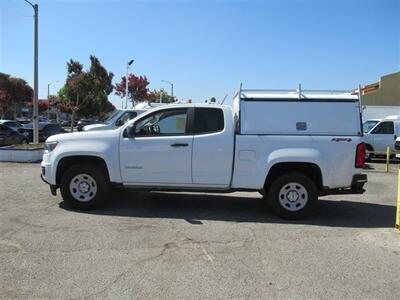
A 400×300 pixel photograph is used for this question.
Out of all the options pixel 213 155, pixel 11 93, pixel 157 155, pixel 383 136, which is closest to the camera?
pixel 213 155

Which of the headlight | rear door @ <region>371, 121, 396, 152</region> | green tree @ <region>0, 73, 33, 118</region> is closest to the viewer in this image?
the headlight

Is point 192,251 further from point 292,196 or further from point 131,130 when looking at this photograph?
point 131,130

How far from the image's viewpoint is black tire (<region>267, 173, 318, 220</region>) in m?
7.71

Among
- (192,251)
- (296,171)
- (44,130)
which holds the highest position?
(44,130)

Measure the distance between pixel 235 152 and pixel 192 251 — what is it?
2331mm

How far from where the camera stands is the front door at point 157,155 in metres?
7.85

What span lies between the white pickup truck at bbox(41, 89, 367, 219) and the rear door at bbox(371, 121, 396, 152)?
1272 centimetres

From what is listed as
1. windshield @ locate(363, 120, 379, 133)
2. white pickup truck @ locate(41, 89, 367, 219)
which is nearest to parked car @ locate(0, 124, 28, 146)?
white pickup truck @ locate(41, 89, 367, 219)

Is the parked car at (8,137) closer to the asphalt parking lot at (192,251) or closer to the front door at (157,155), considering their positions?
the asphalt parking lot at (192,251)

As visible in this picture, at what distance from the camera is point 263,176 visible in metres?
7.70

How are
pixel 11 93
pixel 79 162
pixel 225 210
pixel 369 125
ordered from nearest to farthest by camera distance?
pixel 79 162 → pixel 225 210 → pixel 369 125 → pixel 11 93

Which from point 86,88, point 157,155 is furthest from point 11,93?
point 157,155

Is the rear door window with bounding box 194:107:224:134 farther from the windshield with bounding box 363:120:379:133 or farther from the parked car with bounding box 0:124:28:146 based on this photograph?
the parked car with bounding box 0:124:28:146

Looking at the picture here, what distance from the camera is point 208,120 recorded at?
7.98 metres
